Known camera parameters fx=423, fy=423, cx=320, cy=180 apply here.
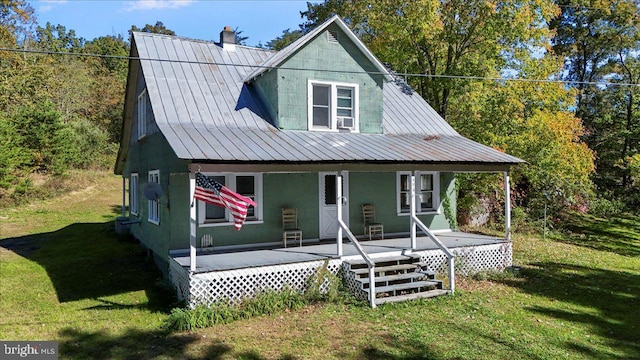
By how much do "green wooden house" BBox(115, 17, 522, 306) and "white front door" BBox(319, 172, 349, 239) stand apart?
0.04m

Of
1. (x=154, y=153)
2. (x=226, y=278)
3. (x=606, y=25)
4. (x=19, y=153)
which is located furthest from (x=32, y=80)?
(x=606, y=25)

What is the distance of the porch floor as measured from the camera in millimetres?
9641

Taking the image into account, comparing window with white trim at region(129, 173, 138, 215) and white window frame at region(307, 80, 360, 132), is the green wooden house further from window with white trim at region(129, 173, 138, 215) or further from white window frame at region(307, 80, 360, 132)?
window with white trim at region(129, 173, 138, 215)

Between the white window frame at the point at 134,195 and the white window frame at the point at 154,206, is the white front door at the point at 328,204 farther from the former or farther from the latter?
the white window frame at the point at 134,195

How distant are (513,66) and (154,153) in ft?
55.6

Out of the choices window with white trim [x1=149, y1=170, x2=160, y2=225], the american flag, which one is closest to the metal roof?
the american flag

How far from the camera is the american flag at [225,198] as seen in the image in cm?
872

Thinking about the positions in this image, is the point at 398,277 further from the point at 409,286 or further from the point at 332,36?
the point at 332,36

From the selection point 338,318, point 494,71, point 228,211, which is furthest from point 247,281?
point 494,71

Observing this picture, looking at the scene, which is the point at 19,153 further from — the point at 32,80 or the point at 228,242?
the point at 228,242

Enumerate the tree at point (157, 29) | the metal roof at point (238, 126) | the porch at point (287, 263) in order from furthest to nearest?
the tree at point (157, 29), the metal roof at point (238, 126), the porch at point (287, 263)

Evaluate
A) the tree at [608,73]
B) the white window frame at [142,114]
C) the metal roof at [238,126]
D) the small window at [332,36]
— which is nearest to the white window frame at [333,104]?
the metal roof at [238,126]

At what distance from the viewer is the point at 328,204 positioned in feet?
42.8

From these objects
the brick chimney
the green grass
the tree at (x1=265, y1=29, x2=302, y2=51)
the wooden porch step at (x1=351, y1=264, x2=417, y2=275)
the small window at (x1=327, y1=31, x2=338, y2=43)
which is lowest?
the green grass
